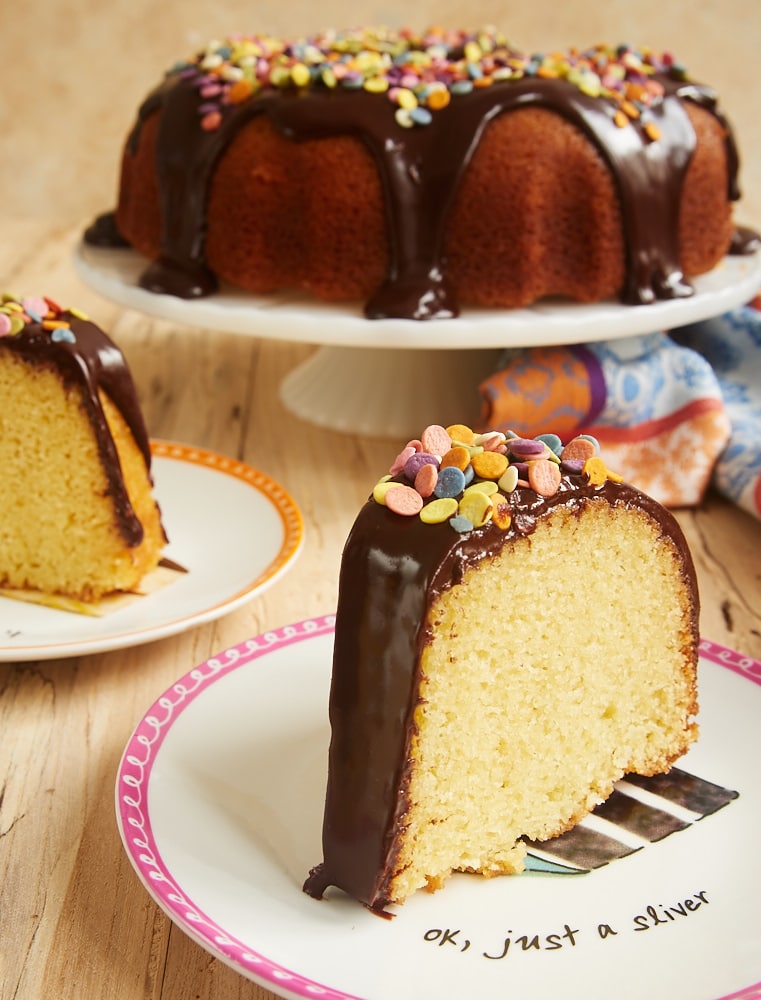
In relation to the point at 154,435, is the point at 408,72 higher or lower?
higher

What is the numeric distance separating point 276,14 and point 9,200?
100 cm

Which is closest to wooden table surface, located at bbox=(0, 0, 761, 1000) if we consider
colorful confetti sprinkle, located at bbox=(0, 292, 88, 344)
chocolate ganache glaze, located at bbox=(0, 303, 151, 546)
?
chocolate ganache glaze, located at bbox=(0, 303, 151, 546)

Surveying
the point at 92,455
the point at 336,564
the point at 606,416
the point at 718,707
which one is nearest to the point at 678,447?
the point at 606,416

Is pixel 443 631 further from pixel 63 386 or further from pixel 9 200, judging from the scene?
pixel 9 200

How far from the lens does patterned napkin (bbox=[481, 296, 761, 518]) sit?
74.9 inches

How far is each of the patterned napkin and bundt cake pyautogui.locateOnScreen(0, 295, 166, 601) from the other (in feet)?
2.07

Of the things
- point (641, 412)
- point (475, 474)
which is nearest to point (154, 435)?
point (641, 412)

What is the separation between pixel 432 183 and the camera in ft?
5.88

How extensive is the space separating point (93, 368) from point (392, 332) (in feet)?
1.54

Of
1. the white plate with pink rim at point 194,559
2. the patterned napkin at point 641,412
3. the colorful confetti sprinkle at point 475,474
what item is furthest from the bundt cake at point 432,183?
the colorful confetti sprinkle at point 475,474

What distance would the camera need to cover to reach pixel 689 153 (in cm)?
191

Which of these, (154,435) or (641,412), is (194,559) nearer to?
(154,435)

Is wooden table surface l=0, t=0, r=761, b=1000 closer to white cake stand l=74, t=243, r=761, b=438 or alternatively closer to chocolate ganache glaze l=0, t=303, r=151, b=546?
white cake stand l=74, t=243, r=761, b=438

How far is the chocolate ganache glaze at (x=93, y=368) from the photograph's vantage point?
1438 mm
